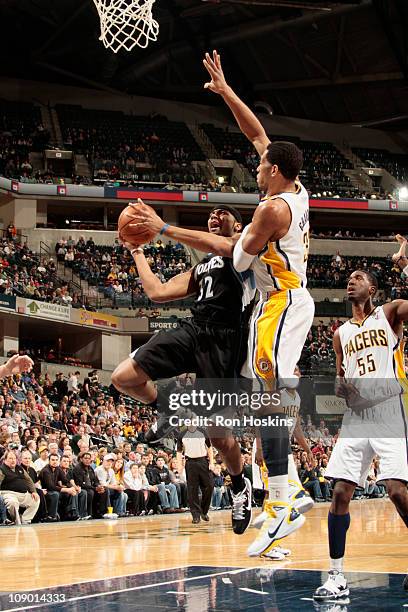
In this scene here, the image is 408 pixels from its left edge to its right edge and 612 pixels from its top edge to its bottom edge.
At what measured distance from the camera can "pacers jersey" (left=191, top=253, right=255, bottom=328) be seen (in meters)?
5.99

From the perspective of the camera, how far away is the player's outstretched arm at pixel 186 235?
18.0 feet

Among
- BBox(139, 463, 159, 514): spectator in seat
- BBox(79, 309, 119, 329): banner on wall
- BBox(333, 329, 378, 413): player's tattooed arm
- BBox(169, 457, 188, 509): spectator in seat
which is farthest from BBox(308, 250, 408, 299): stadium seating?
BBox(333, 329, 378, 413): player's tattooed arm

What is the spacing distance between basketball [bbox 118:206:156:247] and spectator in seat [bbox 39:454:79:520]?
27.9ft

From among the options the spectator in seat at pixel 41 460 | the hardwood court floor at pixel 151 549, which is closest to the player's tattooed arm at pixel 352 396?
the hardwood court floor at pixel 151 549

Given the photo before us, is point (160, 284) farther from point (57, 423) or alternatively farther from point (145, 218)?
point (57, 423)

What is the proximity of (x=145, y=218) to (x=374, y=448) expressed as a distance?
2.29 m

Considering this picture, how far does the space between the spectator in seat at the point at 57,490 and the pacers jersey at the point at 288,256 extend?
891 centimetres

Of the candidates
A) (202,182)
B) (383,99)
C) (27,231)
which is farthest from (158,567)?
(383,99)

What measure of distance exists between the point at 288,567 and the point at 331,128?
39788 millimetres

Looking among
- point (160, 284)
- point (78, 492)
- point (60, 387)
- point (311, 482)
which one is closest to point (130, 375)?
point (160, 284)

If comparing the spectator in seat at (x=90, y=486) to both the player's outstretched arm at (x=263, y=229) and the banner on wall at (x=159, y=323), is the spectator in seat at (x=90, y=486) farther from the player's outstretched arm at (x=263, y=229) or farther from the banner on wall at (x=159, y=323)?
the banner on wall at (x=159, y=323)

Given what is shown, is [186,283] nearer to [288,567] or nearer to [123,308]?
[288,567]

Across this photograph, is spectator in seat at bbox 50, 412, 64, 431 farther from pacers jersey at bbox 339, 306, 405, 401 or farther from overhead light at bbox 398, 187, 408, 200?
overhead light at bbox 398, 187, 408, 200

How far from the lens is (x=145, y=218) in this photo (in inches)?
A: 222
